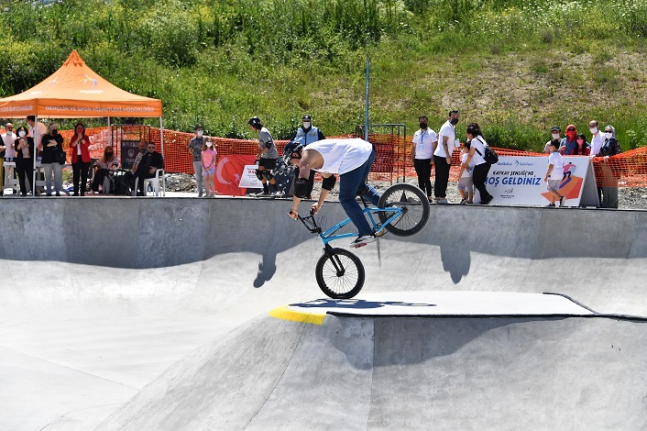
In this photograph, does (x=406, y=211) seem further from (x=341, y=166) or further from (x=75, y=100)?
(x=75, y=100)

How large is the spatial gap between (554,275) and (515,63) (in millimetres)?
23892

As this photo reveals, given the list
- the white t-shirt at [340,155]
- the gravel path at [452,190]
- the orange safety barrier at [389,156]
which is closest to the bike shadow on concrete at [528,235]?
the orange safety barrier at [389,156]

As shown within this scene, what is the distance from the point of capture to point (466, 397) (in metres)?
7.00

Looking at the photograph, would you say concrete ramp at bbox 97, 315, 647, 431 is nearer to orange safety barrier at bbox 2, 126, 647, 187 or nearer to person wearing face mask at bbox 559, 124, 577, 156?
orange safety barrier at bbox 2, 126, 647, 187

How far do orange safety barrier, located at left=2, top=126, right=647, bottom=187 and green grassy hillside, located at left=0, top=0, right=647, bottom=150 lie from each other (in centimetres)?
344

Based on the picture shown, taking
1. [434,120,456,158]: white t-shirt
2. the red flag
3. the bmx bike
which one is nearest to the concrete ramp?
the bmx bike

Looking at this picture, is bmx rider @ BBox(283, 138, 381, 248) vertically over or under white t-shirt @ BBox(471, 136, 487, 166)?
over

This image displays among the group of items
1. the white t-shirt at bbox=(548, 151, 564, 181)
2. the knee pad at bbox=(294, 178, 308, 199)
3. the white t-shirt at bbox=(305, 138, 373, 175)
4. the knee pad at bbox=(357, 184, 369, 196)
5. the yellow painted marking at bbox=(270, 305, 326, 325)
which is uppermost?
the white t-shirt at bbox=(305, 138, 373, 175)

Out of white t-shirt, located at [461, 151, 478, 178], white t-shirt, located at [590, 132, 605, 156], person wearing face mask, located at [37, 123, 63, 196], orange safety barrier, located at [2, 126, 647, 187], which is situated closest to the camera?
white t-shirt, located at [461, 151, 478, 178]

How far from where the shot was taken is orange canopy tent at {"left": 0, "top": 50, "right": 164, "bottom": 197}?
18.6m

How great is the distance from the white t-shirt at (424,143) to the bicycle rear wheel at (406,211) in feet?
19.2

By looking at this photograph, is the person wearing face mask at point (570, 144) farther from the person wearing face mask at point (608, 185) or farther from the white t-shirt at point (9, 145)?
the white t-shirt at point (9, 145)

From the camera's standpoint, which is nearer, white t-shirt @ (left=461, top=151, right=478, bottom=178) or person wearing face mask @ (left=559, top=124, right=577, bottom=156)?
white t-shirt @ (left=461, top=151, right=478, bottom=178)

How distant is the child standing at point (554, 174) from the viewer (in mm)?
15195
